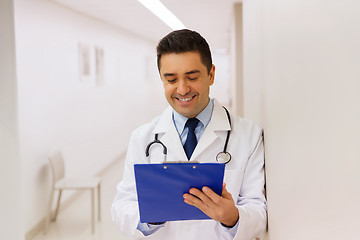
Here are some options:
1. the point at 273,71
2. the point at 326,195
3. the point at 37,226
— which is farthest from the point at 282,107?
the point at 37,226

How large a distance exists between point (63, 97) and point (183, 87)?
3765 mm

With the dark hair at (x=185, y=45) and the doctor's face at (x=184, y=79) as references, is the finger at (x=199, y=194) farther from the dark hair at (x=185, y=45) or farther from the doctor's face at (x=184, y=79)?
the dark hair at (x=185, y=45)

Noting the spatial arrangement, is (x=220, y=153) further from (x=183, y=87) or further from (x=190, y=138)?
(x=183, y=87)

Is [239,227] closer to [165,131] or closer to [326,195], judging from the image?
[165,131]

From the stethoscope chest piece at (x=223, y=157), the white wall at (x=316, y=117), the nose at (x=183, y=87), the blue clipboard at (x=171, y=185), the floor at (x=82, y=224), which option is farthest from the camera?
the floor at (x=82, y=224)

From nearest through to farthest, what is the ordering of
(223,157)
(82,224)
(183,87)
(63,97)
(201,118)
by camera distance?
(183,87)
(223,157)
(201,118)
(82,224)
(63,97)

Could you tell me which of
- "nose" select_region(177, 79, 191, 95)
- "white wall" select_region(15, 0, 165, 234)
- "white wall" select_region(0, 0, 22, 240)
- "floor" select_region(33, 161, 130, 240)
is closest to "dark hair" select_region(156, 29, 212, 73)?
"nose" select_region(177, 79, 191, 95)

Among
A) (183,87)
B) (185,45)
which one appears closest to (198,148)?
(183,87)

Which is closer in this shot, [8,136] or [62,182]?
[8,136]

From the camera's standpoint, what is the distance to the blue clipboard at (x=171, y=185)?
3.79 feet

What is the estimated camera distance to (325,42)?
1.97 feet

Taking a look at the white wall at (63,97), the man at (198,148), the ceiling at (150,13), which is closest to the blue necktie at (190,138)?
the man at (198,148)

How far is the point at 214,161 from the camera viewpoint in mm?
1549

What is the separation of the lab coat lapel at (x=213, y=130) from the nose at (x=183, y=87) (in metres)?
0.24
